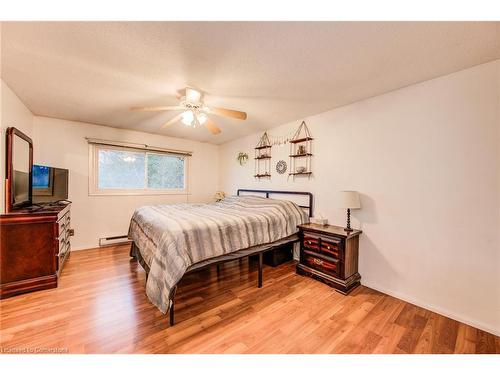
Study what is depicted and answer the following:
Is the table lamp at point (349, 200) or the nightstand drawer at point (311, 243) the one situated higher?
the table lamp at point (349, 200)

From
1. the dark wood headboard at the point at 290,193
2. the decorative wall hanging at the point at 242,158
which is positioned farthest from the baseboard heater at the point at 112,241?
the decorative wall hanging at the point at 242,158

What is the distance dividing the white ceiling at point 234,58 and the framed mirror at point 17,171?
0.57m

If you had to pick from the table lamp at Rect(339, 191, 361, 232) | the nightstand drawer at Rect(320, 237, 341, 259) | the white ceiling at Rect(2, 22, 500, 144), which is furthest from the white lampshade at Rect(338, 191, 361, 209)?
the white ceiling at Rect(2, 22, 500, 144)

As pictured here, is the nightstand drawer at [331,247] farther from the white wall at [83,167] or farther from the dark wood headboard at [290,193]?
the white wall at [83,167]

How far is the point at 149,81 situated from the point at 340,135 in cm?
245

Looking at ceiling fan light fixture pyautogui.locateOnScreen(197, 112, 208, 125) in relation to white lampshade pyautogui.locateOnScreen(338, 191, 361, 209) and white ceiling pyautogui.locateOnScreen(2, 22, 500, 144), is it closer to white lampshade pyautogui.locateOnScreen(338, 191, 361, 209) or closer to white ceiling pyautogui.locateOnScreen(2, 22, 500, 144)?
white ceiling pyautogui.locateOnScreen(2, 22, 500, 144)

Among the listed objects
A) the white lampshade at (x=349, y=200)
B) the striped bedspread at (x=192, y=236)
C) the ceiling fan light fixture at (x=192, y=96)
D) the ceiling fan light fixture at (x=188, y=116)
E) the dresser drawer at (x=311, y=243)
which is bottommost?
the dresser drawer at (x=311, y=243)

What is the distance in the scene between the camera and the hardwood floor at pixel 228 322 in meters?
1.46

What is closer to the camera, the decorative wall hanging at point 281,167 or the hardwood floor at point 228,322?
Answer: the hardwood floor at point 228,322

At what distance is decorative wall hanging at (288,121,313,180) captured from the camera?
3156 millimetres

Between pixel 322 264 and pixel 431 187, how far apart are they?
143 centimetres
